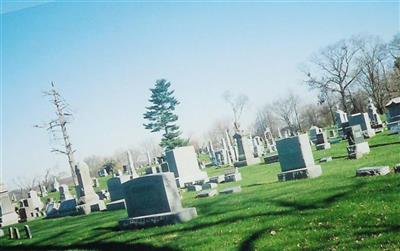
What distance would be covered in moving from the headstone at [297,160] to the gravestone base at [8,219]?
58.1ft

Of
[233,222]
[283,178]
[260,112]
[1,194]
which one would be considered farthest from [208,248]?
[260,112]

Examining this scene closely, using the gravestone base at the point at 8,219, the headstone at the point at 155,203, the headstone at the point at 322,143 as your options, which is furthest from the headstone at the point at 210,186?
the gravestone base at the point at 8,219

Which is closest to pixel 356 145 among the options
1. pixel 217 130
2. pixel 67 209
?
pixel 67 209

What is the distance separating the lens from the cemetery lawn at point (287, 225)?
244 inches

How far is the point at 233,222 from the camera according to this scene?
28.7 feet

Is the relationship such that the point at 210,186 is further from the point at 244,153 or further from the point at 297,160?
the point at 244,153

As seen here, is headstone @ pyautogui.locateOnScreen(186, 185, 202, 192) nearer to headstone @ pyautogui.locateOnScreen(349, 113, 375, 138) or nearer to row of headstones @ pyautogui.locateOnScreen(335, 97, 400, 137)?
row of headstones @ pyautogui.locateOnScreen(335, 97, 400, 137)

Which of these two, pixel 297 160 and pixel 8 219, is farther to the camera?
pixel 8 219

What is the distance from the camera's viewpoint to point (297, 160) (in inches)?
557

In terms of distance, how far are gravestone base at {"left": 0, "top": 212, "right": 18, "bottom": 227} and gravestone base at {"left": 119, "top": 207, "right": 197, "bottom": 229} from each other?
14713mm

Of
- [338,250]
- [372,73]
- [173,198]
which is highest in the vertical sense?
[372,73]

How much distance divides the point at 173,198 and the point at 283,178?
18.8 feet

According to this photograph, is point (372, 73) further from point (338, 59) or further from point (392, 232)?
point (392, 232)

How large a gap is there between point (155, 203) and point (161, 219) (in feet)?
2.13
